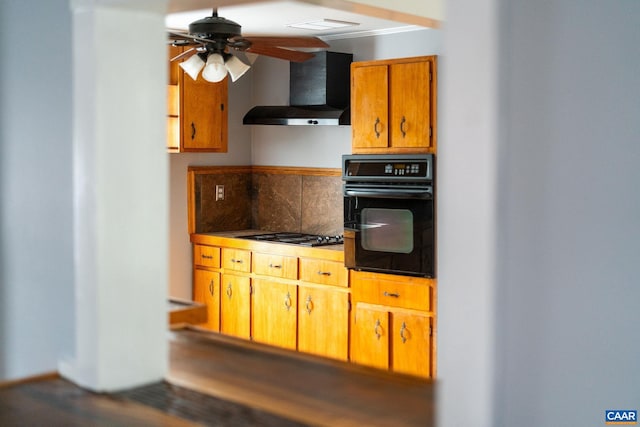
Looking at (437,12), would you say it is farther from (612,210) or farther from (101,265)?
(101,265)

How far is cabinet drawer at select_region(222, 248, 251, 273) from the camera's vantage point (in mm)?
5926

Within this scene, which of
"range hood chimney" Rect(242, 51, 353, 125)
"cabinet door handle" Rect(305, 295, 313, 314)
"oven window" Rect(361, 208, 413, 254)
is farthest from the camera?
"range hood chimney" Rect(242, 51, 353, 125)

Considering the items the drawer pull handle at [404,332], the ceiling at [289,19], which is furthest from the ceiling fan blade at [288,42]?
the drawer pull handle at [404,332]

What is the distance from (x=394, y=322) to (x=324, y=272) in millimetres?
633

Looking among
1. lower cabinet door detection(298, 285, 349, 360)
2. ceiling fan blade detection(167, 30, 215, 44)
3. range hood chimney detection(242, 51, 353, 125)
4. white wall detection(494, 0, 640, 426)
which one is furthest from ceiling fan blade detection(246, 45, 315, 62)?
white wall detection(494, 0, 640, 426)

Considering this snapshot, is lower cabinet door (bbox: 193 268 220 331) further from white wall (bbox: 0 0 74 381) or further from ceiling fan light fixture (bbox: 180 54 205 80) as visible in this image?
white wall (bbox: 0 0 74 381)

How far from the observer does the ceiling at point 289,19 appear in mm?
4688

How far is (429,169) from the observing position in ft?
16.1

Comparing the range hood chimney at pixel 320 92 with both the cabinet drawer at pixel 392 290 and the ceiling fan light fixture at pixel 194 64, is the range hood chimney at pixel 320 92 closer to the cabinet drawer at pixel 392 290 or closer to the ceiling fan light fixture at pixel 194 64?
the cabinet drawer at pixel 392 290

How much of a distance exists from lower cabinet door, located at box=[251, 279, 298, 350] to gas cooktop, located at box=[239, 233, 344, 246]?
32 centimetres

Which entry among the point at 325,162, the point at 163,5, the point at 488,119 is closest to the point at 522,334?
the point at 488,119

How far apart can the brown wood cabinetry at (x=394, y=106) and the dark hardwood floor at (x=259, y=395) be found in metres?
3.09

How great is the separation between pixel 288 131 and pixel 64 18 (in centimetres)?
462

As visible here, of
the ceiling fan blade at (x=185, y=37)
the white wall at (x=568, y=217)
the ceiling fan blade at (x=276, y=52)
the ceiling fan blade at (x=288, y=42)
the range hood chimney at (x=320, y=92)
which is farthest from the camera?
the range hood chimney at (x=320, y=92)
